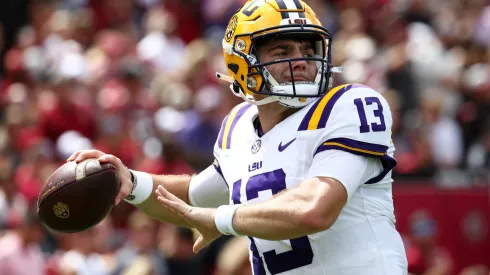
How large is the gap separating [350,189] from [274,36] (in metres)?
0.83

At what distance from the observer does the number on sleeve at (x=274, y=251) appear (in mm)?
4070

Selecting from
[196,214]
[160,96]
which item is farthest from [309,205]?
[160,96]

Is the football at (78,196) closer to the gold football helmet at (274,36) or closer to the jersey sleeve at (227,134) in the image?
the jersey sleeve at (227,134)

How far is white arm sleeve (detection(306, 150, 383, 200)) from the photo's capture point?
3.88 m

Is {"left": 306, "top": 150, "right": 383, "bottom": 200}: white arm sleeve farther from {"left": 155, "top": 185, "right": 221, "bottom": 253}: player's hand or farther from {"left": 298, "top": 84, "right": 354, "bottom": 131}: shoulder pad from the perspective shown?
{"left": 155, "top": 185, "right": 221, "bottom": 253}: player's hand

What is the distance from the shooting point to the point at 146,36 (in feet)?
38.0

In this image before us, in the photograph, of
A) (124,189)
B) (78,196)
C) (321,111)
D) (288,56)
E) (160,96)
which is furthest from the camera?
(160,96)

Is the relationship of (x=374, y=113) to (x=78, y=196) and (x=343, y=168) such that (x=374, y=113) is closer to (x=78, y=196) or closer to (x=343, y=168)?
(x=343, y=168)

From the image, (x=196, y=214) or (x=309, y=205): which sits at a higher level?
(x=309, y=205)

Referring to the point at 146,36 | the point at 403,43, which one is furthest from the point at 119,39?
the point at 403,43

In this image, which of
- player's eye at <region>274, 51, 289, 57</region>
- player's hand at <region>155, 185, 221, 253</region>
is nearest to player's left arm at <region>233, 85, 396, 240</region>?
player's hand at <region>155, 185, 221, 253</region>

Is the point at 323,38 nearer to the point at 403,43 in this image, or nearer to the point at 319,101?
the point at 319,101

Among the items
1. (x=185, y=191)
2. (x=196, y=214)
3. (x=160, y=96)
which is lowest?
(x=160, y=96)

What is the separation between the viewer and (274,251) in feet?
13.6
